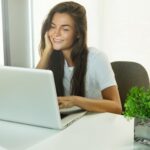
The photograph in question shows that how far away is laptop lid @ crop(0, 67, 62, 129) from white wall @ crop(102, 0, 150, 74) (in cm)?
175

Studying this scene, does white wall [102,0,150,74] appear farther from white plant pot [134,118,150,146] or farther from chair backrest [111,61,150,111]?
white plant pot [134,118,150,146]

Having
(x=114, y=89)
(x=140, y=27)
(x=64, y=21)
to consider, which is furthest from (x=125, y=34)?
(x=114, y=89)

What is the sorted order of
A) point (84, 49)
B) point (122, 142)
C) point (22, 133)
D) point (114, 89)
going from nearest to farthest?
point (122, 142)
point (22, 133)
point (114, 89)
point (84, 49)

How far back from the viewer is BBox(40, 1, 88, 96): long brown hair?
1.74 meters

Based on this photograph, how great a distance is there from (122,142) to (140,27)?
181 cm

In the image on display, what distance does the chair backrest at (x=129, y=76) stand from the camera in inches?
71.9

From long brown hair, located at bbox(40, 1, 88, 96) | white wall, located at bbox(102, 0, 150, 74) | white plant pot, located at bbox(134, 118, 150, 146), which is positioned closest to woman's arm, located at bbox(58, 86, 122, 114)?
long brown hair, located at bbox(40, 1, 88, 96)

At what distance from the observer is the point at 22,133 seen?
116cm

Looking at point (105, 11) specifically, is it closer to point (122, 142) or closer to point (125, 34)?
point (125, 34)

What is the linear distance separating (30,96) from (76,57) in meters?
0.72

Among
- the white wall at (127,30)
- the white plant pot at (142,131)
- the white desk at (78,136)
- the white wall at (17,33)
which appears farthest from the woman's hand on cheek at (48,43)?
the white plant pot at (142,131)

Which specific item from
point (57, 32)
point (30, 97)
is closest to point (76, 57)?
point (57, 32)

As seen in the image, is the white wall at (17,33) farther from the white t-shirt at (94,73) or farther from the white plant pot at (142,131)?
the white plant pot at (142,131)

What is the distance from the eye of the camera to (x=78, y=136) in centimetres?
111
